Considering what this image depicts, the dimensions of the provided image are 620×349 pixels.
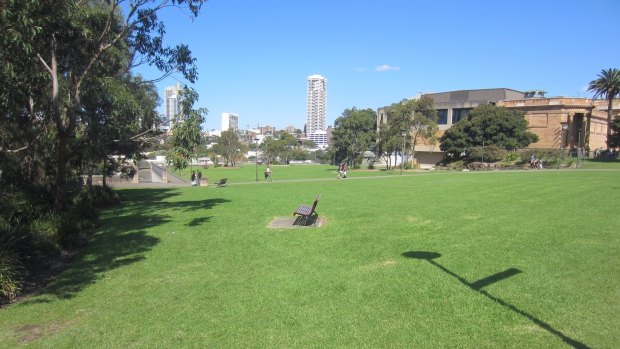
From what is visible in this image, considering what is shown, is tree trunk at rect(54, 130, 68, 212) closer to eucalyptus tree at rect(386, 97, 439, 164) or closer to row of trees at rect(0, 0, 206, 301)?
row of trees at rect(0, 0, 206, 301)

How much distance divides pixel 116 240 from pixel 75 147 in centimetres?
661

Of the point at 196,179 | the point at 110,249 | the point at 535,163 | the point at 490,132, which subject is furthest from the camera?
the point at 490,132

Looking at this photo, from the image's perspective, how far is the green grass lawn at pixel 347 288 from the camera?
16.7 ft

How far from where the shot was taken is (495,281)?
6555 millimetres

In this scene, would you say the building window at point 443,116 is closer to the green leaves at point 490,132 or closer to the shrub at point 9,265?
the green leaves at point 490,132

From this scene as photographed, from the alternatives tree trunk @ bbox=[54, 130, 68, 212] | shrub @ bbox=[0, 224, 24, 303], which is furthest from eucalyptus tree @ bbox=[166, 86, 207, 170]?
shrub @ bbox=[0, 224, 24, 303]

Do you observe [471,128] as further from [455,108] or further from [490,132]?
[455,108]

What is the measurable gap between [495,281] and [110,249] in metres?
8.41

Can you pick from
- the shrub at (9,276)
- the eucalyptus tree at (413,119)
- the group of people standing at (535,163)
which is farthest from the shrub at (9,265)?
the eucalyptus tree at (413,119)

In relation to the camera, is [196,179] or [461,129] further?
[461,129]

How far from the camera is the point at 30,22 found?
8.56 m

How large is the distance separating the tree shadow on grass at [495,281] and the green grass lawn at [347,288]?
2 centimetres

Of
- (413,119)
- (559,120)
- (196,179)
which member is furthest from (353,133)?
(196,179)

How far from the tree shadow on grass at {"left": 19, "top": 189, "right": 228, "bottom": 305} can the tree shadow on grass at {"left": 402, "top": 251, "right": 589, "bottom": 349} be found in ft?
19.0
